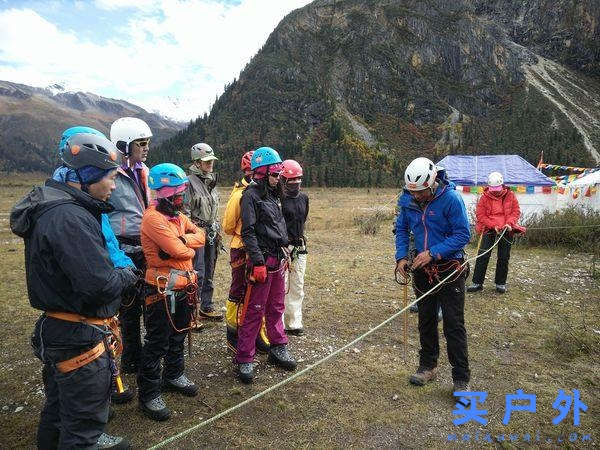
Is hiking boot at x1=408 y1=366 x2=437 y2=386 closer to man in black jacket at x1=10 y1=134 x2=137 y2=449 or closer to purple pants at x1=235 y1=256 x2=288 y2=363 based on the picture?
purple pants at x1=235 y1=256 x2=288 y2=363

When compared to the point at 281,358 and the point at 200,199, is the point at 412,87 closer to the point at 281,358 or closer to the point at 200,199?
the point at 200,199

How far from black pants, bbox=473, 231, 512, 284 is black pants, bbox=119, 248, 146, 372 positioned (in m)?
6.88

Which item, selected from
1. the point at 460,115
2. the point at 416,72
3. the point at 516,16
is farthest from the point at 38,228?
the point at 516,16

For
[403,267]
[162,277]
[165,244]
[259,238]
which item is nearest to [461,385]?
[403,267]

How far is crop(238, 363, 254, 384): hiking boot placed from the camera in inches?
188

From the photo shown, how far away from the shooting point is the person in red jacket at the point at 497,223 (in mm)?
8398

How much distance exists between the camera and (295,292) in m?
6.15

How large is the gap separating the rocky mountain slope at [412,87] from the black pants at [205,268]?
3076 inches

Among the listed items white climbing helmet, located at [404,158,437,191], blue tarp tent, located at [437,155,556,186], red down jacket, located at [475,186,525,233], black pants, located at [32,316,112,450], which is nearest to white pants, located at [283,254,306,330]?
white climbing helmet, located at [404,158,437,191]

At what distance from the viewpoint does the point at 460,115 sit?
12206 cm

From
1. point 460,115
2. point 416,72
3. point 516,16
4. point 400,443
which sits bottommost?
point 400,443

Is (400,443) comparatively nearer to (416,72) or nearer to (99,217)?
(99,217)

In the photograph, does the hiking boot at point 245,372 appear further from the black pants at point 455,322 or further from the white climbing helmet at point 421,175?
the white climbing helmet at point 421,175

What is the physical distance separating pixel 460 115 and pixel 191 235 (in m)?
133
